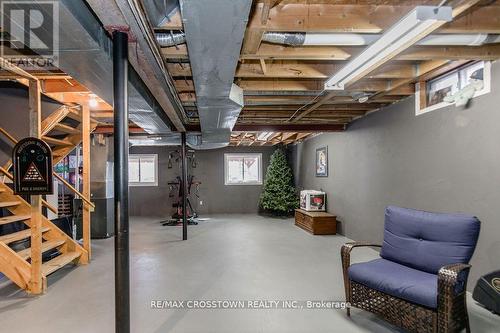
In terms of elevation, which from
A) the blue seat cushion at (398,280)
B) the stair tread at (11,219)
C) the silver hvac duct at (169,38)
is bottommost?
the blue seat cushion at (398,280)

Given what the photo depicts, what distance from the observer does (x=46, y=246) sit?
3500 millimetres

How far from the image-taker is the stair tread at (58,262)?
326cm

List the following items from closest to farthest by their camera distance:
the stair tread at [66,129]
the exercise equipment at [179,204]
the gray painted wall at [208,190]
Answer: the stair tread at [66,129], the exercise equipment at [179,204], the gray painted wall at [208,190]

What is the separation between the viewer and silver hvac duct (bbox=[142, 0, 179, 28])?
1.61m

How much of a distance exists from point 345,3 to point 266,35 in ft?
1.88

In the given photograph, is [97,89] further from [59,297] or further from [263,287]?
[263,287]

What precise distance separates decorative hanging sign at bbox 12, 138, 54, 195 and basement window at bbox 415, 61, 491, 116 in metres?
4.24

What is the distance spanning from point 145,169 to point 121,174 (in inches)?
302

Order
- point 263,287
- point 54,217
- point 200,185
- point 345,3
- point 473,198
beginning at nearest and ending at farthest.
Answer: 1. point 345,3
2. point 473,198
3. point 263,287
4. point 54,217
5. point 200,185

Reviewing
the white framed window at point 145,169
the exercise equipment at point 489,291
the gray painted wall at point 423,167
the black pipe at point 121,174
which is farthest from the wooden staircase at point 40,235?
the gray painted wall at point 423,167

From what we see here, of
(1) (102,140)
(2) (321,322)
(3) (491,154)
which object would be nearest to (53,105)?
(1) (102,140)

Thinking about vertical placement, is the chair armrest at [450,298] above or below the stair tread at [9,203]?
below

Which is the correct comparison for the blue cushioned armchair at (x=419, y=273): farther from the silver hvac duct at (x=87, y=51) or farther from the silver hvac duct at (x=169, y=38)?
the silver hvac duct at (x=87, y=51)

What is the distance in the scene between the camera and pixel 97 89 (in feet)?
8.02
